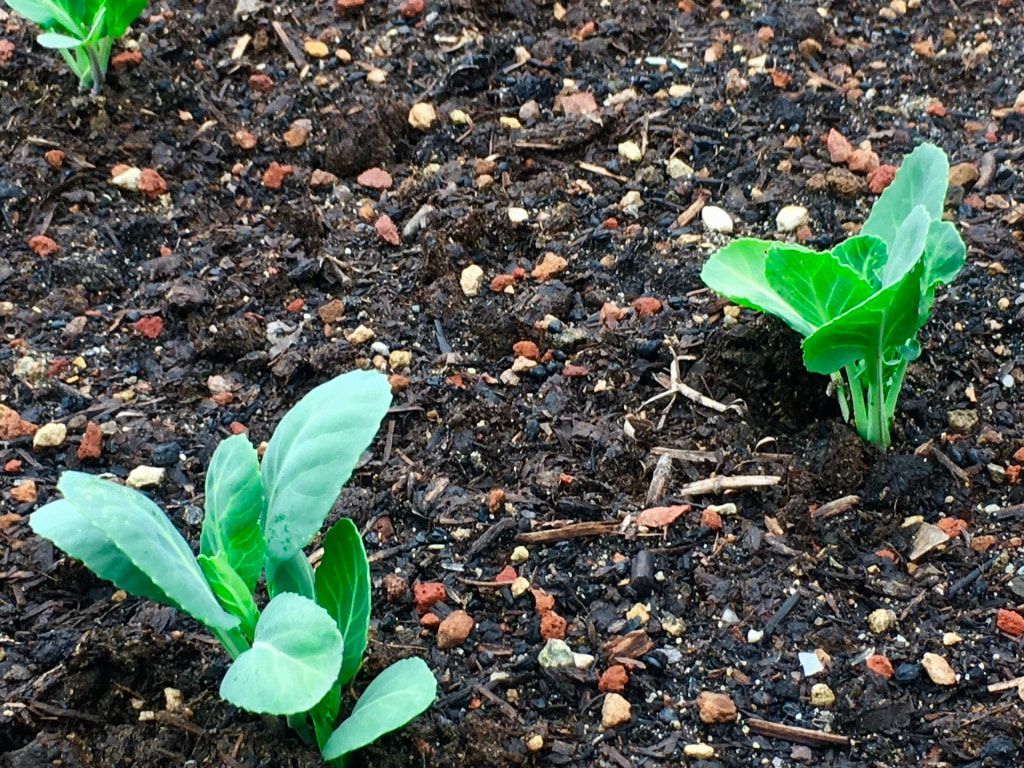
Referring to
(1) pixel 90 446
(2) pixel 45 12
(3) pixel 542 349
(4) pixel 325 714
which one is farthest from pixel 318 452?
(2) pixel 45 12

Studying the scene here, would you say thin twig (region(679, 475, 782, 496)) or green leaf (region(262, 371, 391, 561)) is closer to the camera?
green leaf (region(262, 371, 391, 561))

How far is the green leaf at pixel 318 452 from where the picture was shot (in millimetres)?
1576

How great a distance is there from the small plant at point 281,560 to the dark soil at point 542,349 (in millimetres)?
232

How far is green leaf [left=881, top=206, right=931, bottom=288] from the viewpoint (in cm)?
186

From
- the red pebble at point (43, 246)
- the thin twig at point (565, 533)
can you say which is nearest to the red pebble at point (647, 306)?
the thin twig at point (565, 533)

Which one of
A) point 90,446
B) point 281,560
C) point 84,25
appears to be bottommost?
point 90,446

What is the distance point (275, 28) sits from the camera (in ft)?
11.2

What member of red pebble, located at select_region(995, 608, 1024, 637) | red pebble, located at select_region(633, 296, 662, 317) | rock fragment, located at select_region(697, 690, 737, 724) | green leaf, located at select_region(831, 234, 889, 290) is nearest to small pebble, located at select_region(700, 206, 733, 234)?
red pebble, located at select_region(633, 296, 662, 317)

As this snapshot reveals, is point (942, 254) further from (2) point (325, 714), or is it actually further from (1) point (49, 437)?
(1) point (49, 437)

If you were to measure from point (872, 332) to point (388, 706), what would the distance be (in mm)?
1077

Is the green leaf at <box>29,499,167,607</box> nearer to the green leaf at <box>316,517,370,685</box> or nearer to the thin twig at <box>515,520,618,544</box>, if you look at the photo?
the green leaf at <box>316,517,370,685</box>

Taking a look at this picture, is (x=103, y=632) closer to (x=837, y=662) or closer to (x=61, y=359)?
(x=61, y=359)

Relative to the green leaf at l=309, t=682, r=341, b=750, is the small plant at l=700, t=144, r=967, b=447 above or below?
above

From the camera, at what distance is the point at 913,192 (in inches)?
85.4
